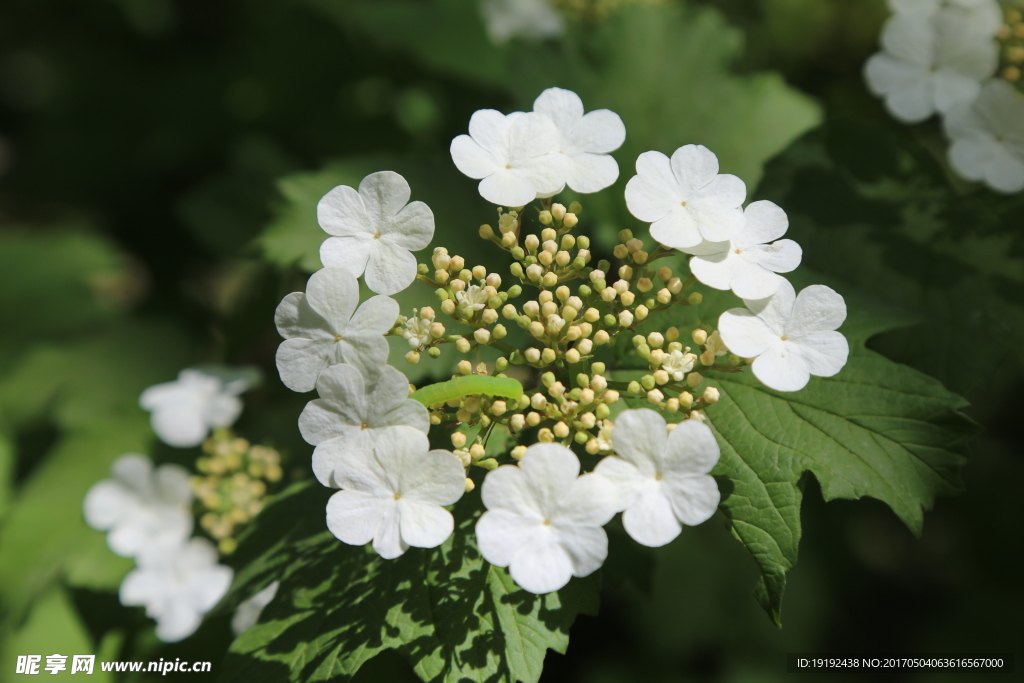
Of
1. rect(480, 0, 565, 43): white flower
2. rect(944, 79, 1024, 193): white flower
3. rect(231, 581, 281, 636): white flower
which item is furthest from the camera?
rect(480, 0, 565, 43): white flower

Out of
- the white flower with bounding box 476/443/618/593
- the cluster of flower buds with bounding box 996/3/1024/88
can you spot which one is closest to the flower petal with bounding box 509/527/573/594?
the white flower with bounding box 476/443/618/593

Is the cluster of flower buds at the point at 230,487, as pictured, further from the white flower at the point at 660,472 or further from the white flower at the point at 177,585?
the white flower at the point at 660,472

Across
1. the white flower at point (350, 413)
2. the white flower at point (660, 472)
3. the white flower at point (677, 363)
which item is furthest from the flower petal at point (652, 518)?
the white flower at point (350, 413)

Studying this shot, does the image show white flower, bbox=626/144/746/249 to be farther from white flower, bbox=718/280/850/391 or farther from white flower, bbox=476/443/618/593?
white flower, bbox=476/443/618/593

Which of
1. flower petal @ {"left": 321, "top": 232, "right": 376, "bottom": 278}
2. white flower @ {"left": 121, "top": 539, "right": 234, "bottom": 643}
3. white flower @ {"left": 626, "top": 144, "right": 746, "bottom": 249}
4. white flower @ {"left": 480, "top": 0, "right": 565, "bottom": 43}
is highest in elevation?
white flower @ {"left": 480, "top": 0, "right": 565, "bottom": 43}

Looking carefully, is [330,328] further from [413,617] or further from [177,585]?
[177,585]

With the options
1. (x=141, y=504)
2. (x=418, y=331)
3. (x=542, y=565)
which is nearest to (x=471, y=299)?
(x=418, y=331)

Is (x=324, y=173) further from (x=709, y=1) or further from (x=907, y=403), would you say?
(x=709, y=1)
